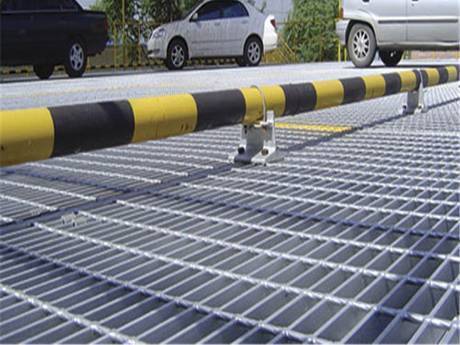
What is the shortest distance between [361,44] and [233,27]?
4.31m

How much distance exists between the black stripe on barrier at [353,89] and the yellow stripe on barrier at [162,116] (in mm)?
1521

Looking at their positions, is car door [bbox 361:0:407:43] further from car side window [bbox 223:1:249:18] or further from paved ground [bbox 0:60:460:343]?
paved ground [bbox 0:60:460:343]

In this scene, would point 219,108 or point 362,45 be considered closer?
point 219,108

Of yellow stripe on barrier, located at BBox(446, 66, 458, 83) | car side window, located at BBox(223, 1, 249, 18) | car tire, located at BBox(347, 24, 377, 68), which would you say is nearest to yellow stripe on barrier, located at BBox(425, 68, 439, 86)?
yellow stripe on barrier, located at BBox(446, 66, 458, 83)

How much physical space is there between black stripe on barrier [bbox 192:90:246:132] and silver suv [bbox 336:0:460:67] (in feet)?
29.0

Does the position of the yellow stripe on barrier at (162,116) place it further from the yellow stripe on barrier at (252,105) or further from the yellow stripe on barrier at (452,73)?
the yellow stripe on barrier at (452,73)

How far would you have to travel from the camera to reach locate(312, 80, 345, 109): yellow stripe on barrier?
417 centimetres

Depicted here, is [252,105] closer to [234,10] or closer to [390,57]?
[390,57]

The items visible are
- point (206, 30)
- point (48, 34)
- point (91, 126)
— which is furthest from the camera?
point (206, 30)

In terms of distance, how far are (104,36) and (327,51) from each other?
14.4m

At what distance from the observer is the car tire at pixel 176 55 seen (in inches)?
599

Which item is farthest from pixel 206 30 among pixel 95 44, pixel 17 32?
pixel 17 32

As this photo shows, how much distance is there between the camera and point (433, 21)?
37.8ft

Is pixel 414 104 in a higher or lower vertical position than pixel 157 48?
lower
